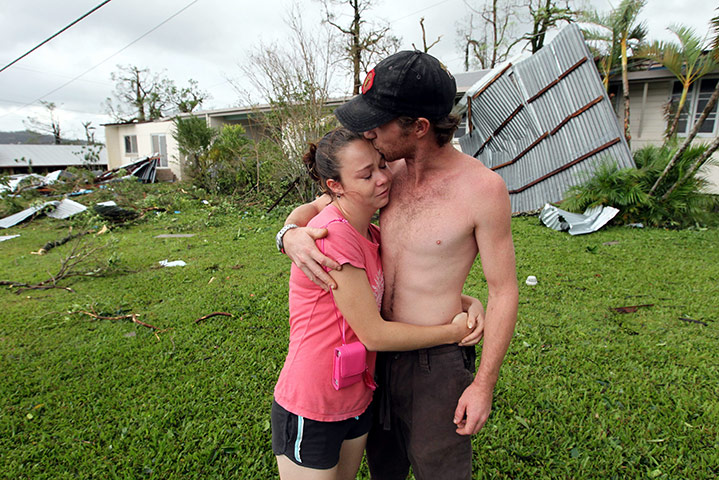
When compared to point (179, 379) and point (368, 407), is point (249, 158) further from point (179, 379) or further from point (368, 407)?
point (368, 407)

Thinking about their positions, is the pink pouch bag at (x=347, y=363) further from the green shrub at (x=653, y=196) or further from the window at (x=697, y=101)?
the window at (x=697, y=101)

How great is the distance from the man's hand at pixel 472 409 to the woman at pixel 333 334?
185mm

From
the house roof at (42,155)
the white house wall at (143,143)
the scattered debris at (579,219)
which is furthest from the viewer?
the house roof at (42,155)

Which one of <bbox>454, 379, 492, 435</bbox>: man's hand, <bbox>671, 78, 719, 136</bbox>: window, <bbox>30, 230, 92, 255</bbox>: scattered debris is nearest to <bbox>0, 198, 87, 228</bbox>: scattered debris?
<bbox>30, 230, 92, 255</bbox>: scattered debris

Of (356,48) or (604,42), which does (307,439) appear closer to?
(604,42)

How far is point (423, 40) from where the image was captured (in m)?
17.0

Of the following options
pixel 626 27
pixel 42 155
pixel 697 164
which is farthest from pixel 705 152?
pixel 42 155

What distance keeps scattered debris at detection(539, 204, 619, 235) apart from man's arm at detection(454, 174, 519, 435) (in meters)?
7.28

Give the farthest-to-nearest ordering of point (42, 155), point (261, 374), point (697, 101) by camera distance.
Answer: point (42, 155) < point (697, 101) < point (261, 374)

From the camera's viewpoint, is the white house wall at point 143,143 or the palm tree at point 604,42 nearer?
the palm tree at point 604,42

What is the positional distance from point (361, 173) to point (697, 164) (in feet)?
28.8

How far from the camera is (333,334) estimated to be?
145 cm

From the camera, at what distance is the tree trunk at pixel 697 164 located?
7.35 meters

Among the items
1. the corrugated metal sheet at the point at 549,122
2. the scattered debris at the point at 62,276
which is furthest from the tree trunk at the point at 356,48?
the scattered debris at the point at 62,276
